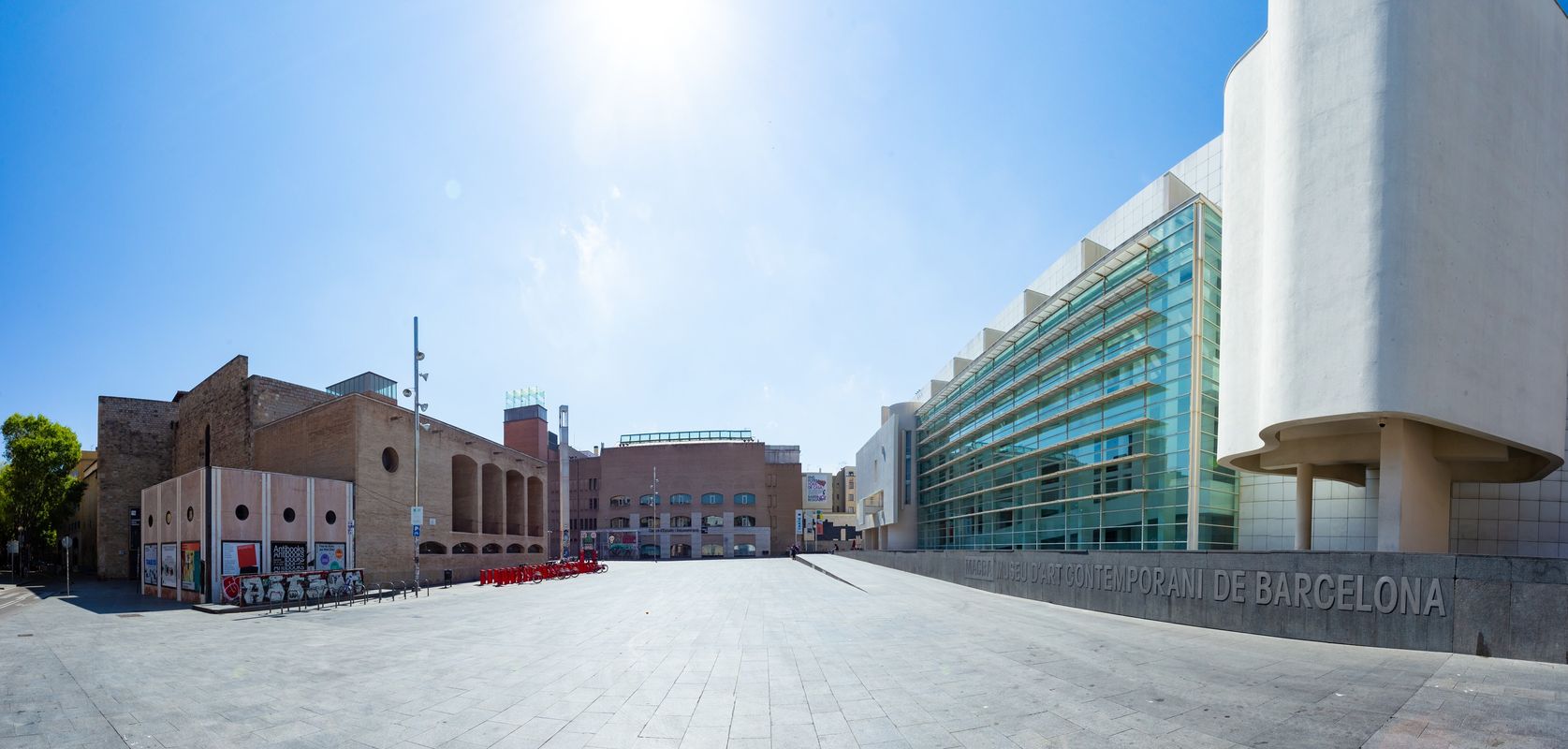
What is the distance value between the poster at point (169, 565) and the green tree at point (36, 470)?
113 feet

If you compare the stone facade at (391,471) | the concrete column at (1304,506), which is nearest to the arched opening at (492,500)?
the stone facade at (391,471)

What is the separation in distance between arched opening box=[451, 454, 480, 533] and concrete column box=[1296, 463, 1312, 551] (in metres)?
44.0

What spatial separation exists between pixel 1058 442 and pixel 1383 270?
18703 millimetres

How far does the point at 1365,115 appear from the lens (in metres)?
16.3

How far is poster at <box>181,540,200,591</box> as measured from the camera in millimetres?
26219

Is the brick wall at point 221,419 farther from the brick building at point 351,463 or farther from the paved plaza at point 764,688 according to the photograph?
the paved plaza at point 764,688

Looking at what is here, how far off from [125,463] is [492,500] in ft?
75.2

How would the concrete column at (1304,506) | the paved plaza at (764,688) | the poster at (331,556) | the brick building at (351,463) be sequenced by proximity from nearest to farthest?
the paved plaza at (764,688), the concrete column at (1304,506), the poster at (331,556), the brick building at (351,463)

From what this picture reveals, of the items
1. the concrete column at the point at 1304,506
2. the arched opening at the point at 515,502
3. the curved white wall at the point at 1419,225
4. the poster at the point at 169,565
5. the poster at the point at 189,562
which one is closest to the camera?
the curved white wall at the point at 1419,225

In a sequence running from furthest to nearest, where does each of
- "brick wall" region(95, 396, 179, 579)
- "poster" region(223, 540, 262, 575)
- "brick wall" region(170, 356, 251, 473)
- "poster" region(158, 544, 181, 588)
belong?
1. "brick wall" region(95, 396, 179, 579)
2. "brick wall" region(170, 356, 251, 473)
3. "poster" region(158, 544, 181, 588)
4. "poster" region(223, 540, 262, 575)

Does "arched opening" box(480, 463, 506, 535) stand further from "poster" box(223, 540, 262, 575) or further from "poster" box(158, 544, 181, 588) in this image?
"poster" box(223, 540, 262, 575)

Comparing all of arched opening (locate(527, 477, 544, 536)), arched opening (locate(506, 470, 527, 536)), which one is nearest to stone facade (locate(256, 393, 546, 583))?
arched opening (locate(506, 470, 527, 536))

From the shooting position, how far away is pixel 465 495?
48406 millimetres

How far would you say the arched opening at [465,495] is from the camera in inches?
1866
